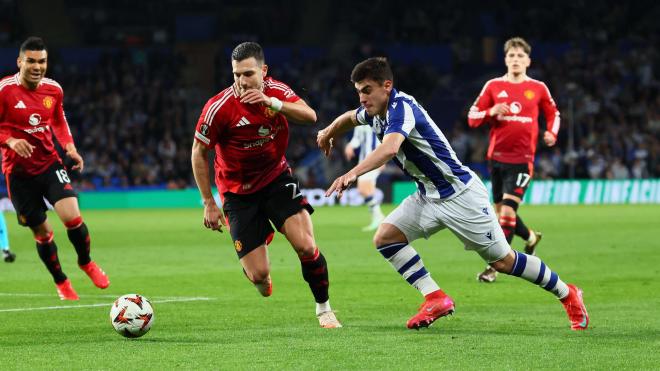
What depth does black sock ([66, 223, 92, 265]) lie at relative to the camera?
1144cm

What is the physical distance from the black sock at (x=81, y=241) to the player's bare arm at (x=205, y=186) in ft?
9.64

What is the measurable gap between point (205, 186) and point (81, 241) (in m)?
3.01

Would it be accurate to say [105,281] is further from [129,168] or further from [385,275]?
[129,168]

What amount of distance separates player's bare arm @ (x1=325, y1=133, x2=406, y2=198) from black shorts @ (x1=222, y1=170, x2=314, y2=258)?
4.23 feet

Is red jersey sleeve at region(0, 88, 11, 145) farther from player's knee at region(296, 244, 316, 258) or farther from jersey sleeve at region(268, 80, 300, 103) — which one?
player's knee at region(296, 244, 316, 258)

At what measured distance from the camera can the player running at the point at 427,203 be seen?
8.36 m

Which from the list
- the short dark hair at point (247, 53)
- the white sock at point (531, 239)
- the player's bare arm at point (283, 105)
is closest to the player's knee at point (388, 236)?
the player's bare arm at point (283, 105)

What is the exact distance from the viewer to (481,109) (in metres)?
13.4

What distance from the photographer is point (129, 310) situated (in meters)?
8.32

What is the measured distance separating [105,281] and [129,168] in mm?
24782

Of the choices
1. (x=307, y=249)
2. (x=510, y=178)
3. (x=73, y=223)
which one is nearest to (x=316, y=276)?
(x=307, y=249)

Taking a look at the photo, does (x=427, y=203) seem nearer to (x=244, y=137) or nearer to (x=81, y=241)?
(x=244, y=137)

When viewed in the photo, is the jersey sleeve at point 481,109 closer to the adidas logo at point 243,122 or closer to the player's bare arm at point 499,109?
the player's bare arm at point 499,109

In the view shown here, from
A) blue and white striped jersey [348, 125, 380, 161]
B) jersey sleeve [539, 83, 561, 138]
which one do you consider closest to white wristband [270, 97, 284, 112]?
jersey sleeve [539, 83, 561, 138]
